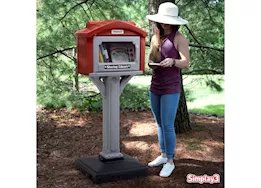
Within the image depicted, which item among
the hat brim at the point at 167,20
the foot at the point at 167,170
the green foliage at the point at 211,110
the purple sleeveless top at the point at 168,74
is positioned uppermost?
the hat brim at the point at 167,20

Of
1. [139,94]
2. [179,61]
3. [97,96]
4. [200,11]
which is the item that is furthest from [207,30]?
[179,61]

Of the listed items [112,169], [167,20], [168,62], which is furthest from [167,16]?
[112,169]

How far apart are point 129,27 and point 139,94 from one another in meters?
2.22

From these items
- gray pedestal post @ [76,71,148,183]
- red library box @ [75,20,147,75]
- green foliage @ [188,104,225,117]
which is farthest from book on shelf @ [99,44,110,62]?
green foliage @ [188,104,225,117]

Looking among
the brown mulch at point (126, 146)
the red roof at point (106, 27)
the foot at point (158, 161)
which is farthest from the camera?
the foot at point (158, 161)

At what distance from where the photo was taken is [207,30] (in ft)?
17.9

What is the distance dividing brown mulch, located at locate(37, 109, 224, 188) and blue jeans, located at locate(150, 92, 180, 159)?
A: 0.88ft

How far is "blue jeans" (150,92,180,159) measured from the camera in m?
3.59

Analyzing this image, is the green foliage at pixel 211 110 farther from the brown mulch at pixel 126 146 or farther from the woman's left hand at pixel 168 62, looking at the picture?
the woman's left hand at pixel 168 62

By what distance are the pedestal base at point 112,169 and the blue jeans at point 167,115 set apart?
0.28m

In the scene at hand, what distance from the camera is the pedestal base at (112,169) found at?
354 cm

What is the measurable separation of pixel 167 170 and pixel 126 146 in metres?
0.90

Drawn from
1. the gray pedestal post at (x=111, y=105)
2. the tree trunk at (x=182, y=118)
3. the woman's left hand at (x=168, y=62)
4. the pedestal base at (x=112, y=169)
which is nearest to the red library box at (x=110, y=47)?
the gray pedestal post at (x=111, y=105)

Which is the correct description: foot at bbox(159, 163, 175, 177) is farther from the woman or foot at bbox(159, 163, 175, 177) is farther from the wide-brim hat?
the wide-brim hat
